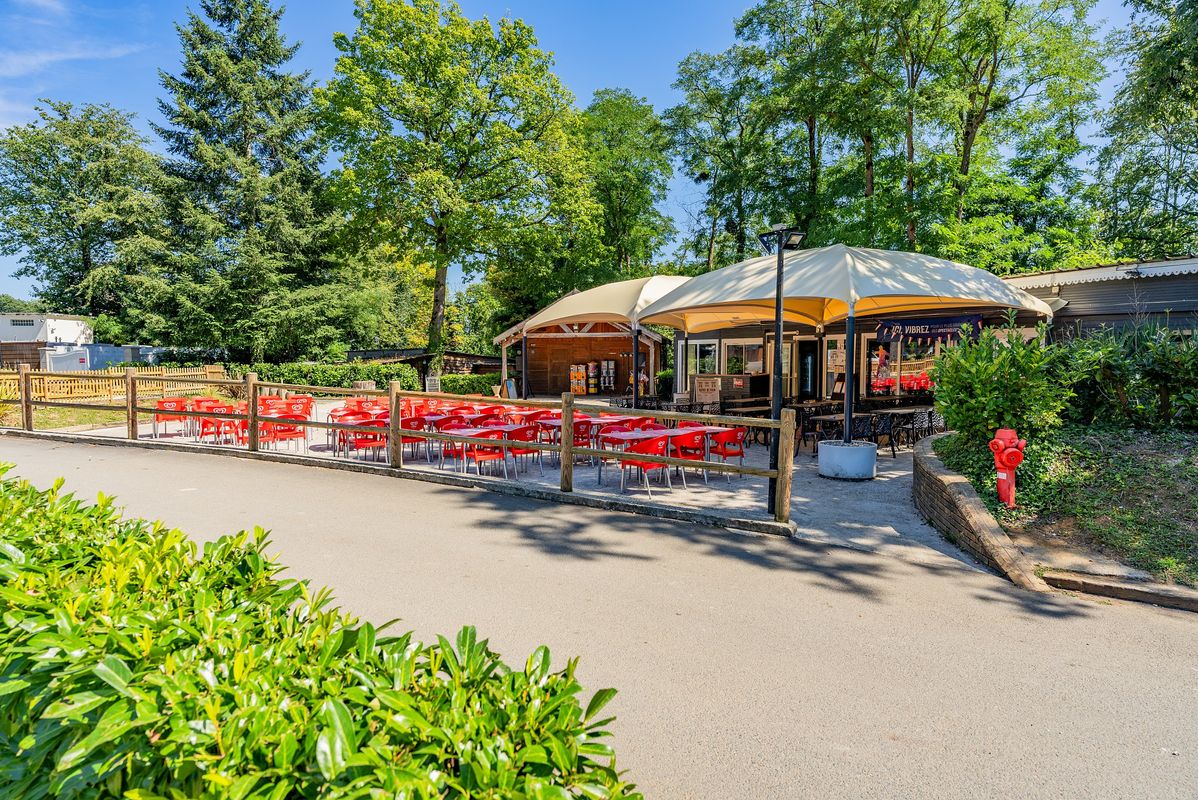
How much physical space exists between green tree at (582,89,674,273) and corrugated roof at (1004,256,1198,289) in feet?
72.5

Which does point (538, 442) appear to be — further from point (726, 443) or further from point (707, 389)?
point (707, 389)

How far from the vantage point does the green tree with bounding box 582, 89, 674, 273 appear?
115 ft

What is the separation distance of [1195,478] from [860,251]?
5.48 m

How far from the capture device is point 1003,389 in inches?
276

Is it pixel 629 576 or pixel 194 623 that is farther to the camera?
pixel 629 576

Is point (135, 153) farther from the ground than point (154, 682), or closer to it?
farther from the ground

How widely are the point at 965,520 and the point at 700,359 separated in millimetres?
15505

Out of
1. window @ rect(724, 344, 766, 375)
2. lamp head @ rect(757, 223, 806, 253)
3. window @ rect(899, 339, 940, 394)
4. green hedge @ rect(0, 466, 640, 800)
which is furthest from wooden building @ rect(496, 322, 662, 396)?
green hedge @ rect(0, 466, 640, 800)

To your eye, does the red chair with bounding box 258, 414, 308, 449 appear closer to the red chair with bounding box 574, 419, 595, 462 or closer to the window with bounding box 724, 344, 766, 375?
the red chair with bounding box 574, 419, 595, 462

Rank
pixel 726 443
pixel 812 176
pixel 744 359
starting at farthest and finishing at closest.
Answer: pixel 812 176, pixel 744 359, pixel 726 443

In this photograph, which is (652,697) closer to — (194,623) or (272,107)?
(194,623)

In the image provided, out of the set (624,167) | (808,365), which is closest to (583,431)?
(808,365)

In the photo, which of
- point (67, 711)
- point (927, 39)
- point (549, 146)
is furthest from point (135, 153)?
point (67, 711)

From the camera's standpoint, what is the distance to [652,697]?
3338 millimetres
